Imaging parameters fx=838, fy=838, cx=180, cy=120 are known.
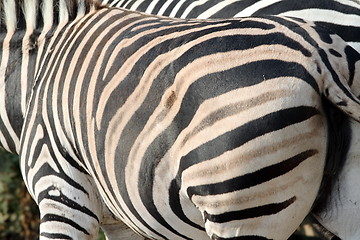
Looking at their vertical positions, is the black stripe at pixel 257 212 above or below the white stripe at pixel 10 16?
below

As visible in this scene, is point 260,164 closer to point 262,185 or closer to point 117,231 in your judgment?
point 262,185

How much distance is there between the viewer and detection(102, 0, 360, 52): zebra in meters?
4.31

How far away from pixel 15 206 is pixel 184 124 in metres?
5.57

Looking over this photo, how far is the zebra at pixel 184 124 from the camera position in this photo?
330 cm

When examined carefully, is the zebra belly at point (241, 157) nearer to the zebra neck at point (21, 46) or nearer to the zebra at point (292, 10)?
the zebra at point (292, 10)

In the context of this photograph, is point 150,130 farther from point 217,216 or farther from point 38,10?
point 38,10

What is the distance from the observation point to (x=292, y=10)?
14.8 ft

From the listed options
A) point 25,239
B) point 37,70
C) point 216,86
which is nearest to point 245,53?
point 216,86

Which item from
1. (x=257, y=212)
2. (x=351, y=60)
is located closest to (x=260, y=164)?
(x=257, y=212)

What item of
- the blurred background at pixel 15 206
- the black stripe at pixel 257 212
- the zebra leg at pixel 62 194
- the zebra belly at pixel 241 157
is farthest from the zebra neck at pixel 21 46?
the blurred background at pixel 15 206

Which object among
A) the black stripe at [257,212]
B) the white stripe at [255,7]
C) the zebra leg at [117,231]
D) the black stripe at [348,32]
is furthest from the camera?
the zebra leg at [117,231]

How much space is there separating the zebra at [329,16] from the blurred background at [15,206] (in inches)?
109

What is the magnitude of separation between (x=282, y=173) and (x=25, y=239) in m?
5.92

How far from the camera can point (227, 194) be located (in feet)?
11.1
